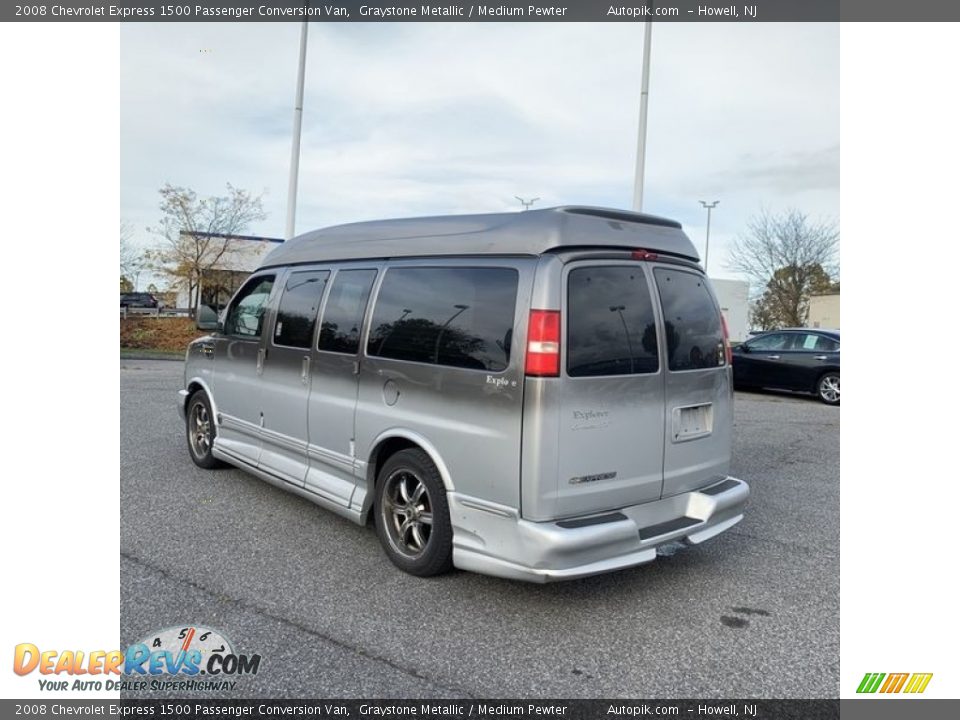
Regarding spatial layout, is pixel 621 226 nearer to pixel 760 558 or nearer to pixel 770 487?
pixel 760 558

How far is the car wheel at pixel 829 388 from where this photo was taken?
13.2m

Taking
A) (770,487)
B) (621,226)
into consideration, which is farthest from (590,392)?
(770,487)

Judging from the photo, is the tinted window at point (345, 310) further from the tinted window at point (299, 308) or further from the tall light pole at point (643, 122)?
the tall light pole at point (643, 122)

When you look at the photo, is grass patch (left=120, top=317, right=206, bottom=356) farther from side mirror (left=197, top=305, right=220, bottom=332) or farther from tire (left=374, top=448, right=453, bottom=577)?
tire (left=374, top=448, right=453, bottom=577)

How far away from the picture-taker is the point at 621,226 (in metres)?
3.93

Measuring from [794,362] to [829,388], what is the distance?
0.86 m

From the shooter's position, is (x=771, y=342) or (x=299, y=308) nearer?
(x=299, y=308)

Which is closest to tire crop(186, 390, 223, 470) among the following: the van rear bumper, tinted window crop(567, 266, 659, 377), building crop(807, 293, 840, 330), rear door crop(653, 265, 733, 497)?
the van rear bumper

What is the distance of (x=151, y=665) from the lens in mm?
3100

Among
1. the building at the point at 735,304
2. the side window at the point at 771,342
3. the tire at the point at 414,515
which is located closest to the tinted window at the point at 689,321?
the tire at the point at 414,515

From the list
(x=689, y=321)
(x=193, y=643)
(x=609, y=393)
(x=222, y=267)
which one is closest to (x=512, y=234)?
(x=609, y=393)

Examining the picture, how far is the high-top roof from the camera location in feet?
12.0
